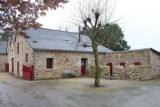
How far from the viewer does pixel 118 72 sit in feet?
77.2

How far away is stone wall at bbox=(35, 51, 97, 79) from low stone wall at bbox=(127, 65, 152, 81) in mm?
7181

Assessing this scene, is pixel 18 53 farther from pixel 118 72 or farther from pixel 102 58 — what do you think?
pixel 118 72

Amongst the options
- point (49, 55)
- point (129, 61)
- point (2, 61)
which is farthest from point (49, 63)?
Answer: point (2, 61)

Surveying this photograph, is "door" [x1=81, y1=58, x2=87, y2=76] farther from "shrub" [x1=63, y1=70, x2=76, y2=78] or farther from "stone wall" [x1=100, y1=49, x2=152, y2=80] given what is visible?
"stone wall" [x1=100, y1=49, x2=152, y2=80]

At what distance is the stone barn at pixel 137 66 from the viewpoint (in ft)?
70.9

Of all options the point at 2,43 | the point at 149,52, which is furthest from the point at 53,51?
the point at 2,43

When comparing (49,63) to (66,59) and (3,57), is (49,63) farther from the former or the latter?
(3,57)

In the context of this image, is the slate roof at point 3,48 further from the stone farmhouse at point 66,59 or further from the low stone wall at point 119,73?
the low stone wall at point 119,73

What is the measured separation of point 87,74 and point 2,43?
21533 millimetres

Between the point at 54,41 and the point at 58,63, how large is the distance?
9.42ft

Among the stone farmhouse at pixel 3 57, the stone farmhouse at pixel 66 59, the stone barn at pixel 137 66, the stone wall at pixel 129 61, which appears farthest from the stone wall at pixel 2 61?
the stone barn at pixel 137 66

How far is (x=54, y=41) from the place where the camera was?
2753 cm

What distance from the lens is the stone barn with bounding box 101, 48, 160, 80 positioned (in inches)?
851

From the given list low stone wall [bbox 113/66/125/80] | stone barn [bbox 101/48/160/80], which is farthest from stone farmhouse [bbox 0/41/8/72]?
low stone wall [bbox 113/66/125/80]
